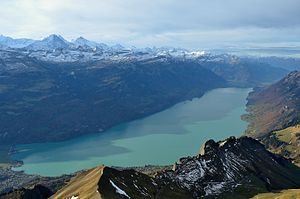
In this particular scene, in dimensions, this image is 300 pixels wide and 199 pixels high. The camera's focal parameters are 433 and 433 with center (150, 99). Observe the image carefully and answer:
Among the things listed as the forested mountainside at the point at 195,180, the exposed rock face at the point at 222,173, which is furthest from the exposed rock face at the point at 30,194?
the exposed rock face at the point at 222,173

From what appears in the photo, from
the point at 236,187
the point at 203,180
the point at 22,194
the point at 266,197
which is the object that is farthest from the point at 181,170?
the point at 22,194

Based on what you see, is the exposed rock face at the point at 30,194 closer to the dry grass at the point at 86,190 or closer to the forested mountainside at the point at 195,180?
the forested mountainside at the point at 195,180

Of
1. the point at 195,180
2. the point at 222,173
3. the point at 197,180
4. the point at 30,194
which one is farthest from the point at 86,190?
the point at 222,173

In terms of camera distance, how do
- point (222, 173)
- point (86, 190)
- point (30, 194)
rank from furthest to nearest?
point (222, 173) < point (30, 194) < point (86, 190)

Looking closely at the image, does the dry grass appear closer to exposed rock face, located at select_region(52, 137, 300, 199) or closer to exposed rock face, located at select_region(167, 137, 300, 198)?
exposed rock face, located at select_region(52, 137, 300, 199)

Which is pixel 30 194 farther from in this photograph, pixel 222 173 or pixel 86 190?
pixel 222 173

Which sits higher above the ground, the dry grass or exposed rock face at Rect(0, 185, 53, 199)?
the dry grass

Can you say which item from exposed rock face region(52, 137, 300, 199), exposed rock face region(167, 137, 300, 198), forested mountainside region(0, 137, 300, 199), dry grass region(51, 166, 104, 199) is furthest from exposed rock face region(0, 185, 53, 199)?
exposed rock face region(167, 137, 300, 198)

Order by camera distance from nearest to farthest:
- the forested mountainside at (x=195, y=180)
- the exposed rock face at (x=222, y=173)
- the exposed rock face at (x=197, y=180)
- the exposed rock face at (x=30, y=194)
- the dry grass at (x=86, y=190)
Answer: the dry grass at (x=86, y=190) → the forested mountainside at (x=195, y=180) → the exposed rock face at (x=197, y=180) → the exposed rock face at (x=30, y=194) → the exposed rock face at (x=222, y=173)

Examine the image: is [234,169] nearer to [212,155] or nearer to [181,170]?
[212,155]
